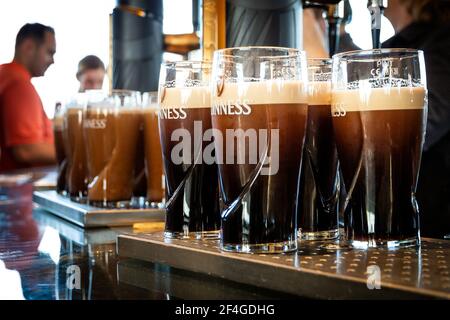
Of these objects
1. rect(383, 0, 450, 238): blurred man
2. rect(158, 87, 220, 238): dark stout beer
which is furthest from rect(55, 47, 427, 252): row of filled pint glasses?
rect(383, 0, 450, 238): blurred man

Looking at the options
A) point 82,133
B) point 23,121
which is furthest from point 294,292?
point 23,121

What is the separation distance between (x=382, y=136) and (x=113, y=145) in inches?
28.6

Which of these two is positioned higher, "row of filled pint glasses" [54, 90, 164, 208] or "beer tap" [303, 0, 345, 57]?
"beer tap" [303, 0, 345, 57]

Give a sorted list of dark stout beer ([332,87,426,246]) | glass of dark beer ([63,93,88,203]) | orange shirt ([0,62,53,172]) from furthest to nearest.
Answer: orange shirt ([0,62,53,172]), glass of dark beer ([63,93,88,203]), dark stout beer ([332,87,426,246])

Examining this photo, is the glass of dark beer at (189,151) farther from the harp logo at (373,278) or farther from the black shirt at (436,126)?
the black shirt at (436,126)

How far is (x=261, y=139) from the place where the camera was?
2.74ft

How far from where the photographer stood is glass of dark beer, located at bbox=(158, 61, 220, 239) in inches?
38.9

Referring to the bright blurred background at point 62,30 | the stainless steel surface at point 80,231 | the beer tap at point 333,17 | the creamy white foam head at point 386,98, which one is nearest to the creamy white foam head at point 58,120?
the stainless steel surface at point 80,231

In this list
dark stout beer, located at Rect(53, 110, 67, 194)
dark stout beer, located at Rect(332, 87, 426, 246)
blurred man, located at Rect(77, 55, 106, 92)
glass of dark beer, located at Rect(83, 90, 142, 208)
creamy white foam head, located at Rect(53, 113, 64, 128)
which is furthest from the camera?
blurred man, located at Rect(77, 55, 106, 92)

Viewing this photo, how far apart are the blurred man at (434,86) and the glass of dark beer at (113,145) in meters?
0.78

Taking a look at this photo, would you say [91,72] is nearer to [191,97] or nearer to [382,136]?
[191,97]

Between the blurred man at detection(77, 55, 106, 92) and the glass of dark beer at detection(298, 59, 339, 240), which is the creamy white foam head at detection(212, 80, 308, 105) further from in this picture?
the blurred man at detection(77, 55, 106, 92)

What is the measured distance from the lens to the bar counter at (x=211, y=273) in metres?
0.67
